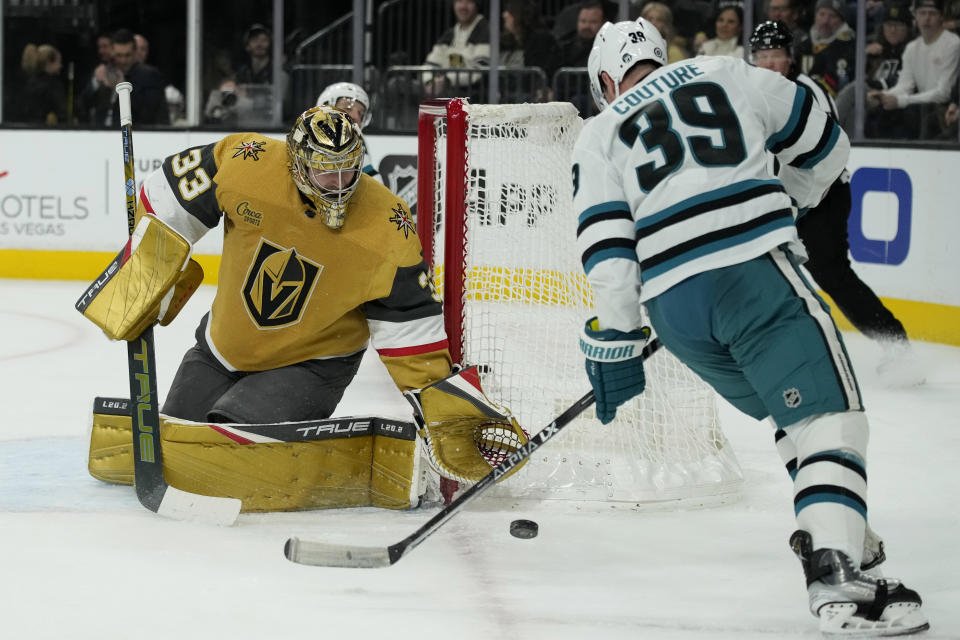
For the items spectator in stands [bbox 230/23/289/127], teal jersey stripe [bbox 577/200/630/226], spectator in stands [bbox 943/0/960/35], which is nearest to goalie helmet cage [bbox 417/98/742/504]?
teal jersey stripe [bbox 577/200/630/226]

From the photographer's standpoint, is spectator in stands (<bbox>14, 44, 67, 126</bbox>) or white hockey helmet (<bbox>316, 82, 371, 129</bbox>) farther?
spectator in stands (<bbox>14, 44, 67, 126</bbox>)

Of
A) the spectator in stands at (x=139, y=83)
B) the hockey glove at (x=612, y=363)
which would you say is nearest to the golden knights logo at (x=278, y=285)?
the hockey glove at (x=612, y=363)

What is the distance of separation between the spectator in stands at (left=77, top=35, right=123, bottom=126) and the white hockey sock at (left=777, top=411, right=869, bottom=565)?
18.9ft

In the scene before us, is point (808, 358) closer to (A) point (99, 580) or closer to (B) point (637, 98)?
(B) point (637, 98)

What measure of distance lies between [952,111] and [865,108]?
16.9 inches

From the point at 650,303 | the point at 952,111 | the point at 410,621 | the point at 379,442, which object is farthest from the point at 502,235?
the point at 952,111

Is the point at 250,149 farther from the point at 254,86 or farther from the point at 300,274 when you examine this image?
the point at 254,86

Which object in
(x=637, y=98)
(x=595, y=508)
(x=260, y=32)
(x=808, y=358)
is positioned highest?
(x=260, y=32)

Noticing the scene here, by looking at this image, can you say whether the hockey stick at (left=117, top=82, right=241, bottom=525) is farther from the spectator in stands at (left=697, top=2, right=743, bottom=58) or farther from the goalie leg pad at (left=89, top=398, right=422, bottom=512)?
the spectator in stands at (left=697, top=2, right=743, bottom=58)

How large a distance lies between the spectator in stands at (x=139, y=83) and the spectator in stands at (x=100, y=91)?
0.12ft

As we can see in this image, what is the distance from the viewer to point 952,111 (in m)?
5.59

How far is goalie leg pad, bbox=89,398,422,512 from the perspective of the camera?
2686mm

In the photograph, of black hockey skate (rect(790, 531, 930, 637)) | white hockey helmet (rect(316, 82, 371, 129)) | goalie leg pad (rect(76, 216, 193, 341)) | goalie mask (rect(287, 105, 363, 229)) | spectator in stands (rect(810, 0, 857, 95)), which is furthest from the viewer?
spectator in stands (rect(810, 0, 857, 95))

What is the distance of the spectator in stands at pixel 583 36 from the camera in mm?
6695
